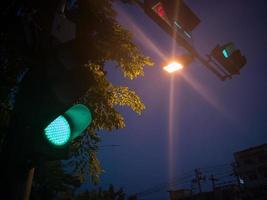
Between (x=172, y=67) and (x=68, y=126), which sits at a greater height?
(x=172, y=67)

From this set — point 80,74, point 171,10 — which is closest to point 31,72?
point 80,74

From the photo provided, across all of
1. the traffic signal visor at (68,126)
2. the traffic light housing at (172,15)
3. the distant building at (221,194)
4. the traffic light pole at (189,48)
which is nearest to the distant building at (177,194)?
the distant building at (221,194)

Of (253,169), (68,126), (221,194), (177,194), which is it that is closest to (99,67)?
(68,126)

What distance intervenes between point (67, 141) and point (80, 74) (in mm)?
474

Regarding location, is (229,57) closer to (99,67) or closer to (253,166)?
(99,67)

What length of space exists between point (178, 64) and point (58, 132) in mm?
2738

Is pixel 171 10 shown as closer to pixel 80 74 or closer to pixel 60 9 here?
pixel 60 9

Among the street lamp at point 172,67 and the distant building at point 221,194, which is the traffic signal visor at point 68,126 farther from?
the distant building at point 221,194

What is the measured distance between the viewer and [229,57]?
4.41 meters

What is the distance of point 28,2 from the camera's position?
586 cm

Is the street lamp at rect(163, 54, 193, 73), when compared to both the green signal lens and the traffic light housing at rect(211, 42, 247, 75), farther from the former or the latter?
the green signal lens

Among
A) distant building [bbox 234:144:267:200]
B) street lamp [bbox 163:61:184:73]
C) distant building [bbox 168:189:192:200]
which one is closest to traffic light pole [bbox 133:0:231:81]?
street lamp [bbox 163:61:184:73]

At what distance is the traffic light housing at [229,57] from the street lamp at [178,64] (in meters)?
0.51

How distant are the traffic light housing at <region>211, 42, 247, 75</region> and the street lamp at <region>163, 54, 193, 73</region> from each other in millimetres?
515
